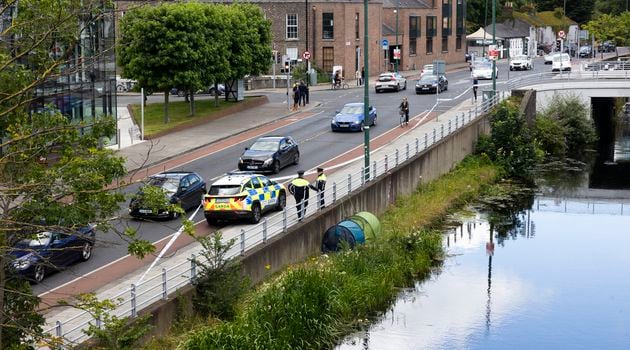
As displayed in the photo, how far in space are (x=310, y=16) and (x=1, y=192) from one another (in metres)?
67.3

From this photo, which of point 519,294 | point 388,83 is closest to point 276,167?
point 519,294

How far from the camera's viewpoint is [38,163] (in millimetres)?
16031

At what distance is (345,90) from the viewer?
75.1 m

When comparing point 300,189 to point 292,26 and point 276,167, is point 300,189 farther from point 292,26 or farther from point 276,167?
point 292,26

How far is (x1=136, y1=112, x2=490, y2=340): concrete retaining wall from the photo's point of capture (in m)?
22.6

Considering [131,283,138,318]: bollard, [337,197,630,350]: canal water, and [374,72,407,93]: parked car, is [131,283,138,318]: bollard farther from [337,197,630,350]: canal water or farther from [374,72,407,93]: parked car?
[374,72,407,93]: parked car

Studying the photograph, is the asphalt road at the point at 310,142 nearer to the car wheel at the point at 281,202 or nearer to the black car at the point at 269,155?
the black car at the point at 269,155

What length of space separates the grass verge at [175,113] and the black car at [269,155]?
11253 millimetres

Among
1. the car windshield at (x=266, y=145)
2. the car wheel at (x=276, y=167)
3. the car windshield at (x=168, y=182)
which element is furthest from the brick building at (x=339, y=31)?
the car windshield at (x=168, y=182)

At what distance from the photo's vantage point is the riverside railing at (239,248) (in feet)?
66.5

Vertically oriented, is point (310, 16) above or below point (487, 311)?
above

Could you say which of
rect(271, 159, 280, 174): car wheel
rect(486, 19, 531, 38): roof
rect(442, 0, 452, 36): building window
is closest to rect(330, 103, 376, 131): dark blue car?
rect(271, 159, 280, 174): car wheel

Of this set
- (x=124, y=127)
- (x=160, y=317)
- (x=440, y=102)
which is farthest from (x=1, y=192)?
(x=440, y=102)

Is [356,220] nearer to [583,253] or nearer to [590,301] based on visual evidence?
[590,301]
